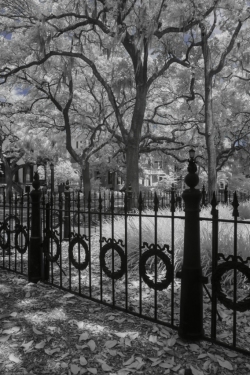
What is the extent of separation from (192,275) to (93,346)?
120cm

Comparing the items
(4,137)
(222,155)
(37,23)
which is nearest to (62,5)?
(37,23)

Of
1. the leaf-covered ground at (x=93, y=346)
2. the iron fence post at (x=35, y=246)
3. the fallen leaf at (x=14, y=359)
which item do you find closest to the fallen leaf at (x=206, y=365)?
the leaf-covered ground at (x=93, y=346)

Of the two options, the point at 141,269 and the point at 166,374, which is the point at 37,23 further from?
the point at 166,374

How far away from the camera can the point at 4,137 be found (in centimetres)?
3050

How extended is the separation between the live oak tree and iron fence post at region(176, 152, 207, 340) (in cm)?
1030

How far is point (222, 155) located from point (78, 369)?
70.7 ft

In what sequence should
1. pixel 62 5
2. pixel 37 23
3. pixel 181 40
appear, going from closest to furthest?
pixel 37 23 → pixel 62 5 → pixel 181 40

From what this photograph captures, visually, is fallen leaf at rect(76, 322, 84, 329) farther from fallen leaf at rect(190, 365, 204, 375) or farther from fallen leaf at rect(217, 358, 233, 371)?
fallen leaf at rect(217, 358, 233, 371)

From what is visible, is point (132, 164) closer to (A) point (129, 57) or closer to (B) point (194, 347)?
(A) point (129, 57)

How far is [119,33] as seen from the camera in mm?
12953

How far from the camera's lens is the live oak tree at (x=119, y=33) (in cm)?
1254

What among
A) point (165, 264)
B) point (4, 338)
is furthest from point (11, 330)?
point (165, 264)

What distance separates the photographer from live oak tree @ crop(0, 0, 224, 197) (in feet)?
41.1

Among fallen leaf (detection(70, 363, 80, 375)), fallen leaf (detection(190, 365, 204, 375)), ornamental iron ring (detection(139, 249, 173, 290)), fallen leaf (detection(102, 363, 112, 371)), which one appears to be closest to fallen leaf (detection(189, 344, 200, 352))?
fallen leaf (detection(190, 365, 204, 375))
